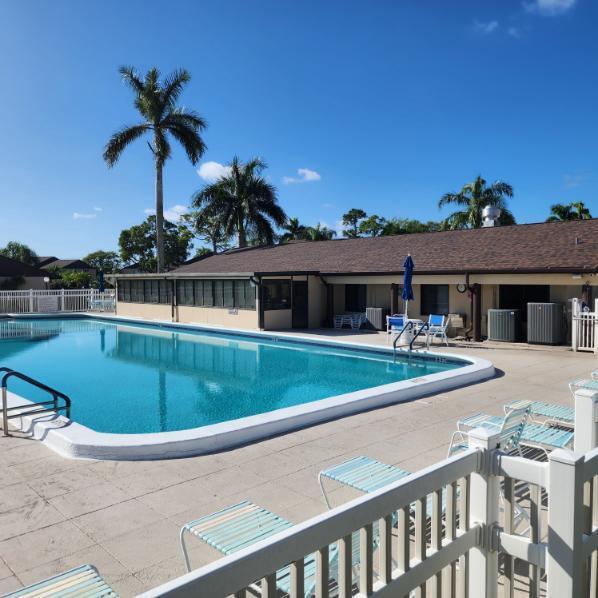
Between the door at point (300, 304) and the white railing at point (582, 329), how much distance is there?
996 centimetres

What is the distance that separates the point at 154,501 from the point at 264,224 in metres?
30.5

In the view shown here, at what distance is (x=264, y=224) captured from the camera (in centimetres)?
3428

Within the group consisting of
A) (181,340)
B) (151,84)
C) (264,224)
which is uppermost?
(151,84)

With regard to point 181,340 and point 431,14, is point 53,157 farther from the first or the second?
point 431,14

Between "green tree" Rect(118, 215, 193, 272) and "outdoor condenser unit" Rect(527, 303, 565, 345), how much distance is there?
3899 centimetres

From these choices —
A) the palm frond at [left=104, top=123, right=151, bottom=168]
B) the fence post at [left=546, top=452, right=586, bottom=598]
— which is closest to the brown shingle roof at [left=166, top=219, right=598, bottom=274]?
the palm frond at [left=104, top=123, right=151, bottom=168]

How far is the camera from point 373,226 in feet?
171

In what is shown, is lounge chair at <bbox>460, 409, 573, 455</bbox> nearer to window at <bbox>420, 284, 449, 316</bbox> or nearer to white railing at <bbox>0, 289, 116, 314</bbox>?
window at <bbox>420, 284, 449, 316</bbox>

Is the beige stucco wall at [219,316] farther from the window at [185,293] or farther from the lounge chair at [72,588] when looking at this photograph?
the lounge chair at [72,588]

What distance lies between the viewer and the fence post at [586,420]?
154 inches

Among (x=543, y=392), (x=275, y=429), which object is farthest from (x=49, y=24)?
(x=543, y=392)

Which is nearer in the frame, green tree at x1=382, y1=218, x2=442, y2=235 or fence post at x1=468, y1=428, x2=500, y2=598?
fence post at x1=468, y1=428, x2=500, y2=598

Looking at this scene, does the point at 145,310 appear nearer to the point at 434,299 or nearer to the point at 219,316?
the point at 219,316

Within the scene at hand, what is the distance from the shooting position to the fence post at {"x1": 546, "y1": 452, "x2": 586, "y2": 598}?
221 cm
